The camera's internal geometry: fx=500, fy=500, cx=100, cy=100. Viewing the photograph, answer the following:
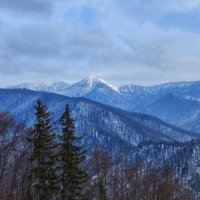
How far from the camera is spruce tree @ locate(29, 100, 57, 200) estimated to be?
52.4 metres

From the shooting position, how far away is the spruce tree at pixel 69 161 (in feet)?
176

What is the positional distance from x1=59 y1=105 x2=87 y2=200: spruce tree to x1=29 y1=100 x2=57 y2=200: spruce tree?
125cm

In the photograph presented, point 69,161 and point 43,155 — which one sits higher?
point 43,155

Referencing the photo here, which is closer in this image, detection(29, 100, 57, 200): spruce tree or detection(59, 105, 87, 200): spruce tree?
detection(29, 100, 57, 200): spruce tree

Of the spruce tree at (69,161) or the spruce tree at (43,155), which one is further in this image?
the spruce tree at (69,161)

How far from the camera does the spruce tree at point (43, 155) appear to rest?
52375 millimetres

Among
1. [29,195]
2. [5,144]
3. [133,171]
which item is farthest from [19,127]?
[133,171]

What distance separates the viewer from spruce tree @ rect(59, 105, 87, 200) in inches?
2111

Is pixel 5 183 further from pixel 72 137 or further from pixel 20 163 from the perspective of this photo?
pixel 72 137

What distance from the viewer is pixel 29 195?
59906mm

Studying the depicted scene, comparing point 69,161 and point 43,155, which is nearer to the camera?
point 43,155

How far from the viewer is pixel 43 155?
52.7 metres

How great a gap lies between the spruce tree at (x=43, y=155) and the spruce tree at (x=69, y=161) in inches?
49.4

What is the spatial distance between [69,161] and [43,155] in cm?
298
